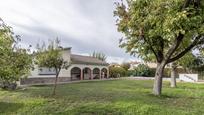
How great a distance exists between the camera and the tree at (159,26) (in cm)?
1631

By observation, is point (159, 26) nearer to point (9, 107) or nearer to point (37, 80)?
point (9, 107)

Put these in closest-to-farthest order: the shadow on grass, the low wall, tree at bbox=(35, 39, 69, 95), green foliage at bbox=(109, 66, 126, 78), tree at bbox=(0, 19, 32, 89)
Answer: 1. tree at bbox=(0, 19, 32, 89)
2. the shadow on grass
3. tree at bbox=(35, 39, 69, 95)
4. the low wall
5. green foliage at bbox=(109, 66, 126, 78)

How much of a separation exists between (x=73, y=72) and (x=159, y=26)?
29409 mm

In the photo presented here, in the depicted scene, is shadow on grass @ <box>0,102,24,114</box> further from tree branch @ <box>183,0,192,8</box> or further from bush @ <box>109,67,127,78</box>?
bush @ <box>109,67,127,78</box>

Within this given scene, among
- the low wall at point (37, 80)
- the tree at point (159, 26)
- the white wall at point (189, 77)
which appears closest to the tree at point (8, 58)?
the tree at point (159, 26)

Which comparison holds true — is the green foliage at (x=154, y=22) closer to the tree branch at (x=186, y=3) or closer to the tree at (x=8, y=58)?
the tree branch at (x=186, y=3)

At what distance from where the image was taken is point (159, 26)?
17391 millimetres

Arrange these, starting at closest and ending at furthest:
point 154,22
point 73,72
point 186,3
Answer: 1. point 186,3
2. point 154,22
3. point 73,72

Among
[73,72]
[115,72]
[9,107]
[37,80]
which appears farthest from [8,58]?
[115,72]

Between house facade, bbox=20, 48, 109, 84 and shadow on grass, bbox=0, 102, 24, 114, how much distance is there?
729 inches

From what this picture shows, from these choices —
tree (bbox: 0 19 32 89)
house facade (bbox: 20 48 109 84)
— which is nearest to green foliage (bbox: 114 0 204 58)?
tree (bbox: 0 19 32 89)

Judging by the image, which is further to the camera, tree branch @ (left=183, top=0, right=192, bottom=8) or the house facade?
the house facade

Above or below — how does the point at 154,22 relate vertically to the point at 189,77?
above

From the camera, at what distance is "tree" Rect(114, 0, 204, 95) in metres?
16.3
